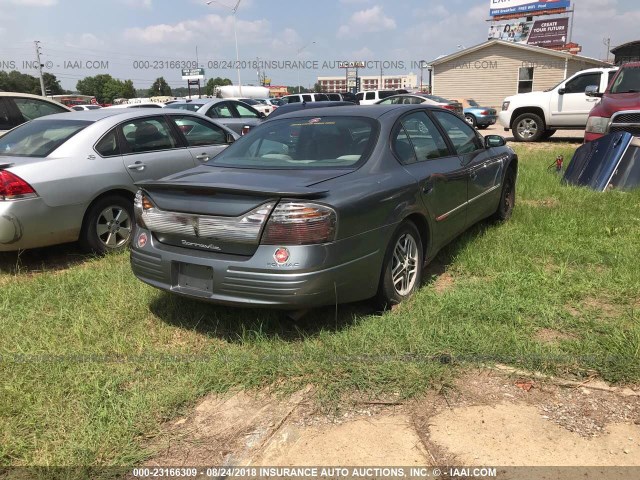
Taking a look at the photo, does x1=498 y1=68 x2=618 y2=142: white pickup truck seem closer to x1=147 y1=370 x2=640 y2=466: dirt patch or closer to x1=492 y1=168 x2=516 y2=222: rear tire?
x1=492 y1=168 x2=516 y2=222: rear tire

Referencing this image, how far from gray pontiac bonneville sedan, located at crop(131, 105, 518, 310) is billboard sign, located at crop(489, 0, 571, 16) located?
56366 millimetres

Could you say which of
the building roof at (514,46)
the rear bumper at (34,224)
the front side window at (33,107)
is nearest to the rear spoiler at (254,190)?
the rear bumper at (34,224)

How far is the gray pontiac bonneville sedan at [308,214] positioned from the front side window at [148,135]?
6.20 ft

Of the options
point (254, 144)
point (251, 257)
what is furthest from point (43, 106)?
point (251, 257)

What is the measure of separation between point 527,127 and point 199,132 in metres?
11.3

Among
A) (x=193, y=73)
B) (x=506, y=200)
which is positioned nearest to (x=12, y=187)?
(x=506, y=200)

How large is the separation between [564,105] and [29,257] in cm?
1350

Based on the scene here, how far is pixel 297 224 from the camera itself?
3053 millimetres

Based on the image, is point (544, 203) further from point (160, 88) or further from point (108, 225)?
point (160, 88)

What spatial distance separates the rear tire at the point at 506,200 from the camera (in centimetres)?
607

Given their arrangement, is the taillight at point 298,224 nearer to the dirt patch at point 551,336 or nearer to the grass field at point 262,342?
the grass field at point 262,342

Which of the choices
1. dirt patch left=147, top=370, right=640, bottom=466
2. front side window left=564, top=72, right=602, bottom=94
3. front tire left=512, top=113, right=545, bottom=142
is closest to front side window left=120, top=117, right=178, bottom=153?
dirt patch left=147, top=370, right=640, bottom=466

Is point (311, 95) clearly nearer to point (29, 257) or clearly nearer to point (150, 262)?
point (29, 257)

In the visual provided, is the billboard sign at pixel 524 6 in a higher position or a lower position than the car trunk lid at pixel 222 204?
higher
